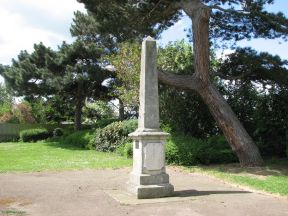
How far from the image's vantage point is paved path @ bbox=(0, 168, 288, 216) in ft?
27.8

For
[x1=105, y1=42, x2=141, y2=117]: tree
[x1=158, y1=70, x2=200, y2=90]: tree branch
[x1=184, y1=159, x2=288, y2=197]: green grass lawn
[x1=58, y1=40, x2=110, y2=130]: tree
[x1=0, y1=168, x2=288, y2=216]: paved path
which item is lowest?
[x1=0, y1=168, x2=288, y2=216]: paved path

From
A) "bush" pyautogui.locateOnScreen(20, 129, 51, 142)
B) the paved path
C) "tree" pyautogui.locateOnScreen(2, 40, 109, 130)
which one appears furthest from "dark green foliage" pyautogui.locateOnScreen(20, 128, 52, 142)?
the paved path

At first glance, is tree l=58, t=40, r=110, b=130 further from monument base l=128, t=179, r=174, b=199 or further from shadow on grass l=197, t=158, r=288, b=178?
monument base l=128, t=179, r=174, b=199

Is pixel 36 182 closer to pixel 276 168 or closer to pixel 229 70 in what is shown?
pixel 276 168

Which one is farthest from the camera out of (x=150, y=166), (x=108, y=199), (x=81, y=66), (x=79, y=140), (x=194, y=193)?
(x=81, y=66)

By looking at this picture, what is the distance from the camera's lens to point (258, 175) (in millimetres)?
14023

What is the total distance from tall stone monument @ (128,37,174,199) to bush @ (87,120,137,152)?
1254cm

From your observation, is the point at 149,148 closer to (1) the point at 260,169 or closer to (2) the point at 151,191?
(2) the point at 151,191

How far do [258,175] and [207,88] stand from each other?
13.6ft

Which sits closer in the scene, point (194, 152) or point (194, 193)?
point (194, 193)

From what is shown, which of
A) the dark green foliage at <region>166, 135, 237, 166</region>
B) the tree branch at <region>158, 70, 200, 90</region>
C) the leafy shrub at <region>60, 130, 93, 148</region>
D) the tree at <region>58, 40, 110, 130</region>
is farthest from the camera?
the tree at <region>58, 40, 110, 130</region>

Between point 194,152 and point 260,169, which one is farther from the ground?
point 194,152

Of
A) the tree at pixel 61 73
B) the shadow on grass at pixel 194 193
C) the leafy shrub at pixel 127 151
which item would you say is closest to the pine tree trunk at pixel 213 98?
the leafy shrub at pixel 127 151

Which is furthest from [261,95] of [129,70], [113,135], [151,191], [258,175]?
[151,191]
